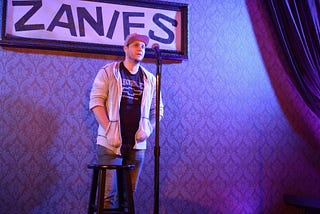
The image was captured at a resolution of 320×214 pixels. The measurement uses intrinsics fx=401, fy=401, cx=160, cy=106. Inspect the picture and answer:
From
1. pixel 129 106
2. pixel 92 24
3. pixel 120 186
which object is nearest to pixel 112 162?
pixel 120 186

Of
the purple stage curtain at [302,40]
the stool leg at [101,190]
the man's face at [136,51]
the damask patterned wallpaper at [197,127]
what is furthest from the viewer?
the purple stage curtain at [302,40]

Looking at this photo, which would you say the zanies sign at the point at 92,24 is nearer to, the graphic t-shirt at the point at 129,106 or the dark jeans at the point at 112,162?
the graphic t-shirt at the point at 129,106

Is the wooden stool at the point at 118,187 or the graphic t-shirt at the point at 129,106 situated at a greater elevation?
the graphic t-shirt at the point at 129,106

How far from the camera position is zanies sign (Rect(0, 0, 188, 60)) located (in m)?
3.58

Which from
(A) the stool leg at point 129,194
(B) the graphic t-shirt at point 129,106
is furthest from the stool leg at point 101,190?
(B) the graphic t-shirt at point 129,106

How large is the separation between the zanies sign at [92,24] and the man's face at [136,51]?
65 centimetres

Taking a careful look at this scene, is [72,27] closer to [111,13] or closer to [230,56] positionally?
[111,13]

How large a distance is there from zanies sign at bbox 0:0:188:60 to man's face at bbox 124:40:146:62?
65 centimetres

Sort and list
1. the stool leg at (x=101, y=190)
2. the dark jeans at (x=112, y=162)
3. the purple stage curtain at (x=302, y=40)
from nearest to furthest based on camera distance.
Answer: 1. the stool leg at (x=101, y=190)
2. the dark jeans at (x=112, y=162)
3. the purple stage curtain at (x=302, y=40)

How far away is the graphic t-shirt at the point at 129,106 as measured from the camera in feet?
10.1

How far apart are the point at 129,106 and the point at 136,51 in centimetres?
43

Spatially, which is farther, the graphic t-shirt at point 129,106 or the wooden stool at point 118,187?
the graphic t-shirt at point 129,106

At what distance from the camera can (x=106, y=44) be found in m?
3.79

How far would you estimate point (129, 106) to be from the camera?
312 centimetres
